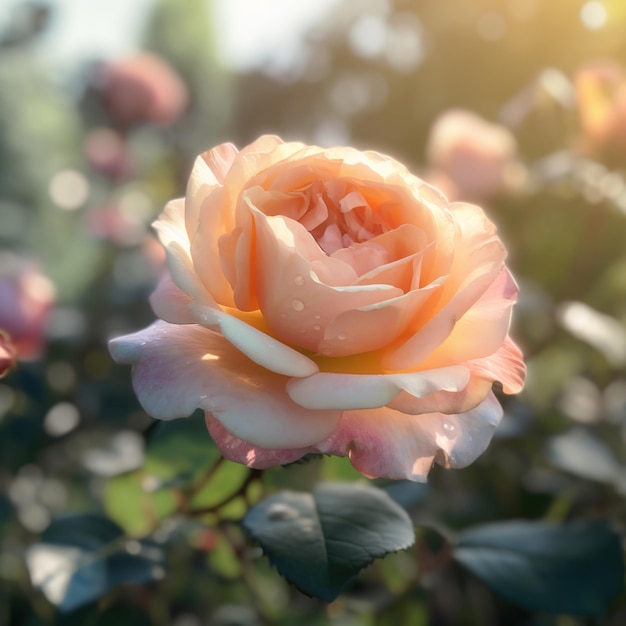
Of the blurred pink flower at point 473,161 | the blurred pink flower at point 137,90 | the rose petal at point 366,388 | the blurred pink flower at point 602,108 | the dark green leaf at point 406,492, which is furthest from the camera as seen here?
the blurred pink flower at point 137,90

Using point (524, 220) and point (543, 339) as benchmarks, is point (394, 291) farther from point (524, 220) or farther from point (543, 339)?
point (524, 220)

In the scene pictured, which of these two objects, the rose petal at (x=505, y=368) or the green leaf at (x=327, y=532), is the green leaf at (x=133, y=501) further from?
the rose petal at (x=505, y=368)

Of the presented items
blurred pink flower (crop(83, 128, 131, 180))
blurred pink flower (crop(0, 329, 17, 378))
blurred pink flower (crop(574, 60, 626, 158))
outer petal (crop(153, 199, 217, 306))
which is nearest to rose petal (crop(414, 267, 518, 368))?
outer petal (crop(153, 199, 217, 306))

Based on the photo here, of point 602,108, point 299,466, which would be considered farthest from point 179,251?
point 602,108

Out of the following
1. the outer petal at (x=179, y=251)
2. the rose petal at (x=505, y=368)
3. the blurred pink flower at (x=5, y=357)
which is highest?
the outer petal at (x=179, y=251)

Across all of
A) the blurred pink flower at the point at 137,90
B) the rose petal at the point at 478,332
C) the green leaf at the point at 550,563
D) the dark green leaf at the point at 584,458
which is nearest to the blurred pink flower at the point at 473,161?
the dark green leaf at the point at 584,458

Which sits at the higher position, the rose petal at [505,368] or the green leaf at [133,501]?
the rose petal at [505,368]

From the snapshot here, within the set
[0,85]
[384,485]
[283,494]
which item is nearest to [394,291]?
[283,494]

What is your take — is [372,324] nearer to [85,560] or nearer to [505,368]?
[505,368]
